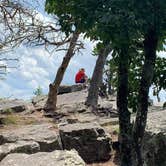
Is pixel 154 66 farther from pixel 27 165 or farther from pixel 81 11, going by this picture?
pixel 27 165

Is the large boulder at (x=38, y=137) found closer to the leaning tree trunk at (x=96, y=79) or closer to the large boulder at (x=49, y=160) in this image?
the large boulder at (x=49, y=160)

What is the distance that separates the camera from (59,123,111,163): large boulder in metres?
14.4

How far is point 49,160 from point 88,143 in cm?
684

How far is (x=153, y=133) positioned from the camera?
9.61 meters

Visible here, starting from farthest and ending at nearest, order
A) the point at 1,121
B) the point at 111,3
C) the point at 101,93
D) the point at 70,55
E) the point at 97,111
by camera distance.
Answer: the point at 101,93, the point at 70,55, the point at 97,111, the point at 1,121, the point at 111,3

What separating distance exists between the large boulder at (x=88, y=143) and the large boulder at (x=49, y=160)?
603 cm

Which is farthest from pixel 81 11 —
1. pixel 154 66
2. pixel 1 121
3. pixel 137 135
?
pixel 1 121

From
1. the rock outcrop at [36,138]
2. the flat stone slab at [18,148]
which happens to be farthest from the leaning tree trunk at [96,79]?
the flat stone slab at [18,148]

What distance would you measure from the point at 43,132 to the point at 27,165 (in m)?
6.80

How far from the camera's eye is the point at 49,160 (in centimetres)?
772

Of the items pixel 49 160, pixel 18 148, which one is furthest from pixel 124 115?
pixel 18 148

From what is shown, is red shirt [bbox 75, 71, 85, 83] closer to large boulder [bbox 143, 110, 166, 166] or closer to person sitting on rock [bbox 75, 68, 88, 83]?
person sitting on rock [bbox 75, 68, 88, 83]

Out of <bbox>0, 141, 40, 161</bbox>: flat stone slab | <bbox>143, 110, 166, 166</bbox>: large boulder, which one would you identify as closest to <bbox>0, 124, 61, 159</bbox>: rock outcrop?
<bbox>0, 141, 40, 161</bbox>: flat stone slab

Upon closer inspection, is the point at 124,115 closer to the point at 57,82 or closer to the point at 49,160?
the point at 49,160
